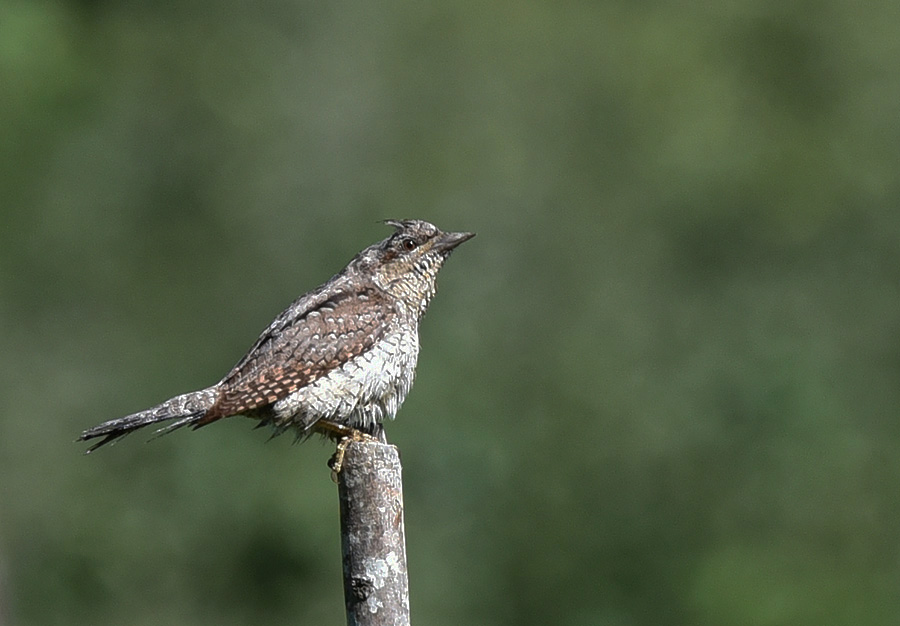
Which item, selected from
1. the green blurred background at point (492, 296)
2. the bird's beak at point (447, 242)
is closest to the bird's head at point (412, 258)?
the bird's beak at point (447, 242)

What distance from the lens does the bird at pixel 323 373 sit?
4785mm

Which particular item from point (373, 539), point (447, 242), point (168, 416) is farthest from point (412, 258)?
point (373, 539)

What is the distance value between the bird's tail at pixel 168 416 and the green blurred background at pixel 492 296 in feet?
15.2

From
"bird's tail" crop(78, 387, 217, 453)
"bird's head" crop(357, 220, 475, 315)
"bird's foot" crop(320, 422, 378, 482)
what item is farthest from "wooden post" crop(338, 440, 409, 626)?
"bird's head" crop(357, 220, 475, 315)

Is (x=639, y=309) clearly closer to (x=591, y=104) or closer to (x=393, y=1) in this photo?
(x=591, y=104)

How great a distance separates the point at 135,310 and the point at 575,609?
4942 mm

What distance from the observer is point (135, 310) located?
12266mm

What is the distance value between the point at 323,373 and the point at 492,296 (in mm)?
6868

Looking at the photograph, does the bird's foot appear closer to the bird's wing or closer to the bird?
the bird

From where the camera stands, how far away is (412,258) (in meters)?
5.44

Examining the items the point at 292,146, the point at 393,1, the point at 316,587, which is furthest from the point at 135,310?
the point at 393,1

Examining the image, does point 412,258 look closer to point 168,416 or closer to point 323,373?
point 323,373

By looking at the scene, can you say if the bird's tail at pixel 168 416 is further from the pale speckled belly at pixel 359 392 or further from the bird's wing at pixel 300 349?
the pale speckled belly at pixel 359 392

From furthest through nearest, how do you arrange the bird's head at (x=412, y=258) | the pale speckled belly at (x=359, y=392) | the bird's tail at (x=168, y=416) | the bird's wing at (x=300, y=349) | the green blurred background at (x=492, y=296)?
1. the green blurred background at (x=492, y=296)
2. the bird's head at (x=412, y=258)
3. the pale speckled belly at (x=359, y=392)
4. the bird's wing at (x=300, y=349)
5. the bird's tail at (x=168, y=416)
